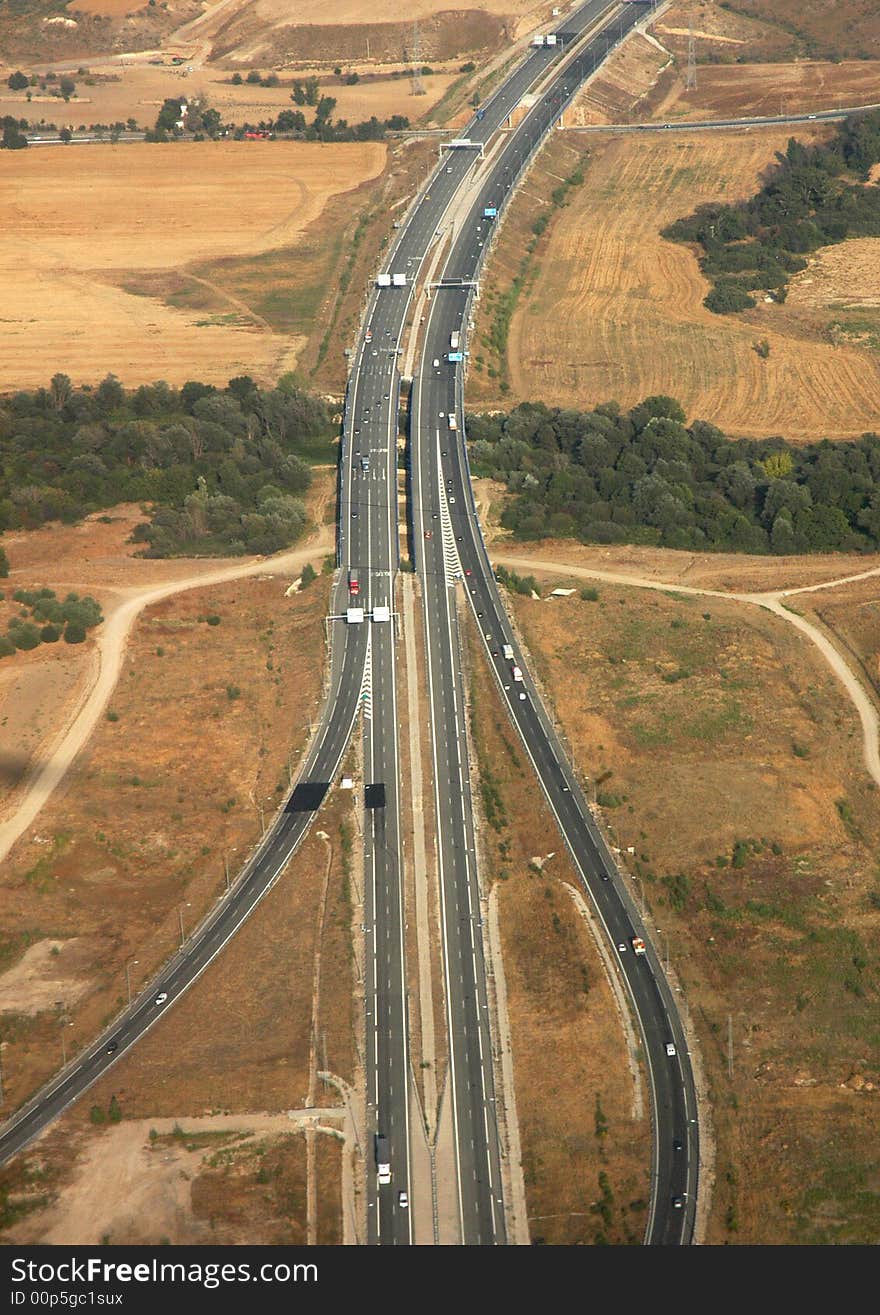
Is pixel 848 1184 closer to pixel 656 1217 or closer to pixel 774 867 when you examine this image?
pixel 656 1217

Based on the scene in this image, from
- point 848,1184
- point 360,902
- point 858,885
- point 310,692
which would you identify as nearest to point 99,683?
point 310,692

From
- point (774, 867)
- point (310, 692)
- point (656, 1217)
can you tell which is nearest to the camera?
point (656, 1217)

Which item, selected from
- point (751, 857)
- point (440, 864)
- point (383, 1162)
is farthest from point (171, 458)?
point (383, 1162)

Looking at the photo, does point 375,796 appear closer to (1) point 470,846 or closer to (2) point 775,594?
(1) point 470,846

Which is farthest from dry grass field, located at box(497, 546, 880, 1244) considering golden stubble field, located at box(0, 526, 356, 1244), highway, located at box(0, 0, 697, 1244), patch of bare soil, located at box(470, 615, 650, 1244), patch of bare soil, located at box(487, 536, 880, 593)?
golden stubble field, located at box(0, 526, 356, 1244)

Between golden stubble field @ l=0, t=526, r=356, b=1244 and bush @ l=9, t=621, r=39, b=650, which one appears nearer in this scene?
golden stubble field @ l=0, t=526, r=356, b=1244

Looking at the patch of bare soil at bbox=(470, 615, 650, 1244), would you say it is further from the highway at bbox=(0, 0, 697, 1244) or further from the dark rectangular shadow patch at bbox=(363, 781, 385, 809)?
the dark rectangular shadow patch at bbox=(363, 781, 385, 809)
